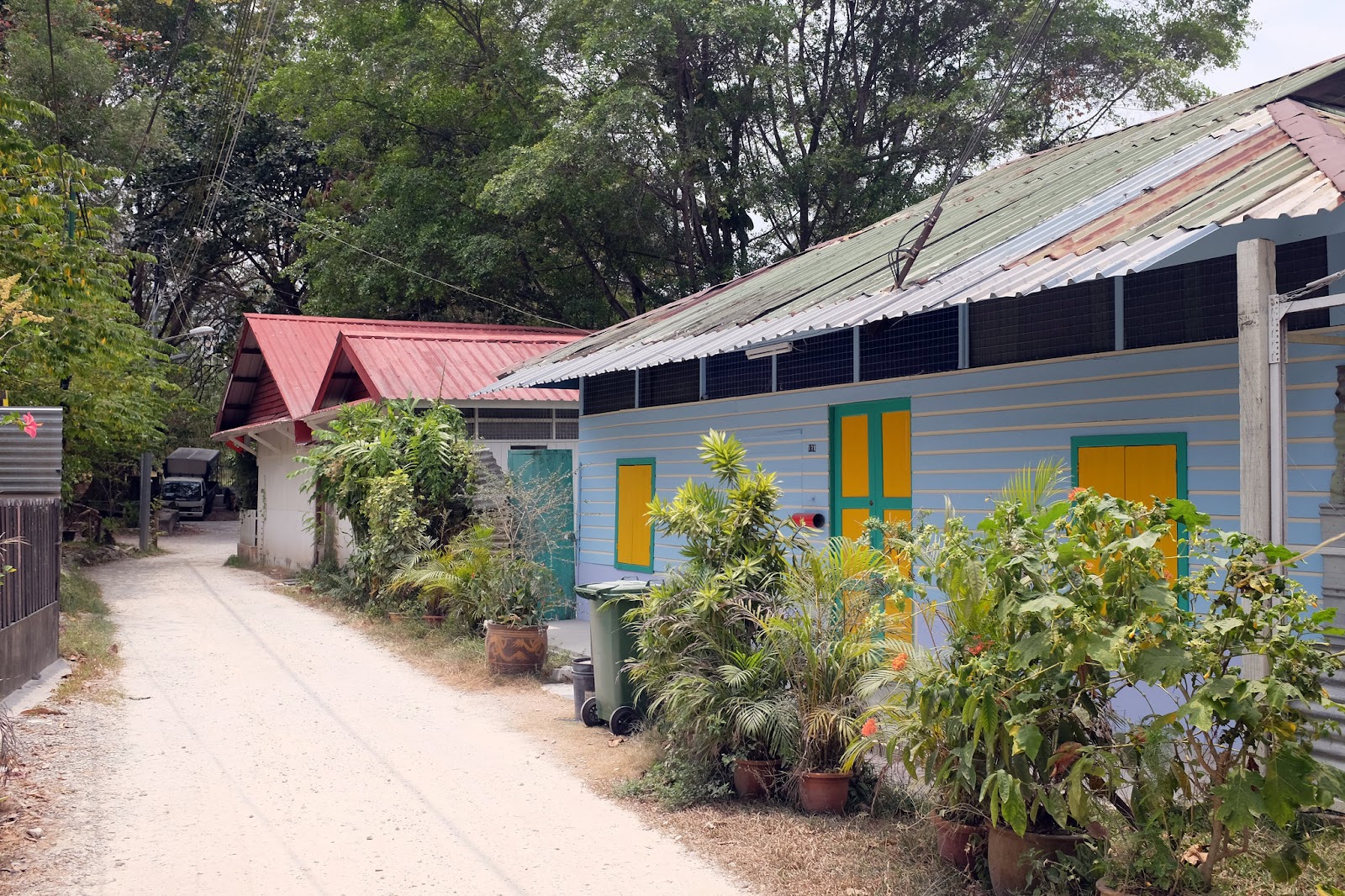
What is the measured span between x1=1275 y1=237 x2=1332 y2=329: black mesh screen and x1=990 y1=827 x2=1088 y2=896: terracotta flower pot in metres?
3.44

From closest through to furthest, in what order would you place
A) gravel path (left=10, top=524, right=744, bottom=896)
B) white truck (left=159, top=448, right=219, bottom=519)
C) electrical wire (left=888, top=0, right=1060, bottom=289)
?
1. gravel path (left=10, top=524, right=744, bottom=896)
2. electrical wire (left=888, top=0, right=1060, bottom=289)
3. white truck (left=159, top=448, right=219, bottom=519)

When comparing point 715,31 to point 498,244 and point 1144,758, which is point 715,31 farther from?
point 1144,758

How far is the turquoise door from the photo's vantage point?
1395 cm

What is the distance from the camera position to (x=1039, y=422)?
27.0ft

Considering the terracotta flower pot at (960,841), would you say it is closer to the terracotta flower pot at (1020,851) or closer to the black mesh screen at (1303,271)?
the terracotta flower pot at (1020,851)

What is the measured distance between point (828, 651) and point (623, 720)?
2.41 meters

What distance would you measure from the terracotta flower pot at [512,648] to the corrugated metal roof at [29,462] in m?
4.25

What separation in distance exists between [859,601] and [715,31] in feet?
54.3

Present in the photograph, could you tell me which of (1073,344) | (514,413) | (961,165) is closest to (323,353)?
(514,413)

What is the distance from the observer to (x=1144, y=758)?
14.3ft

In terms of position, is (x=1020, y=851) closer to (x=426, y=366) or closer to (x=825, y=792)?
(x=825, y=792)

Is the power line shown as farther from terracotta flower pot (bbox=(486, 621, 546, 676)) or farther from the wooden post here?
terracotta flower pot (bbox=(486, 621, 546, 676))

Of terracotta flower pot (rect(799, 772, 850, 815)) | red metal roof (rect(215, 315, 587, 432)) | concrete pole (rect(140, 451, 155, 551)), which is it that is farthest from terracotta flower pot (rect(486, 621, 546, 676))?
concrete pole (rect(140, 451, 155, 551))

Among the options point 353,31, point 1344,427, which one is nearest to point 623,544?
point 1344,427
